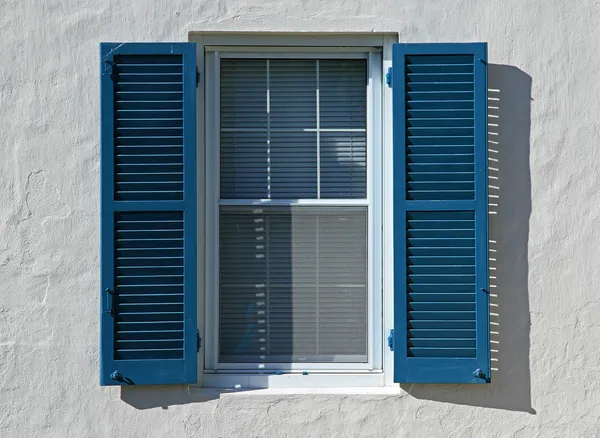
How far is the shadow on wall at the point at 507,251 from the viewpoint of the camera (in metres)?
3.42

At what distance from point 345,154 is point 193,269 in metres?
0.90

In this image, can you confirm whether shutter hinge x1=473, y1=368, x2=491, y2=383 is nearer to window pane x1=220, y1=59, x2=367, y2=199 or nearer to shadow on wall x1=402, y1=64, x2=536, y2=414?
shadow on wall x1=402, y1=64, x2=536, y2=414

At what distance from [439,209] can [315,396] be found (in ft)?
3.33

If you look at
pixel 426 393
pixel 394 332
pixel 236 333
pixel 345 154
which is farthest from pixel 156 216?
pixel 426 393

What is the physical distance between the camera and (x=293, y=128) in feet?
11.7

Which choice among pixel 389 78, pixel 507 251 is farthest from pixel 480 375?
pixel 389 78

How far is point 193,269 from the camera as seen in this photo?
3332 millimetres

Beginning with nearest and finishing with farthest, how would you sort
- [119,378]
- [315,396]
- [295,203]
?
[119,378] < [315,396] < [295,203]

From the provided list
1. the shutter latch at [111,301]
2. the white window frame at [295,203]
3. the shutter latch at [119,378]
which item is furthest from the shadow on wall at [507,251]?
the shutter latch at [111,301]

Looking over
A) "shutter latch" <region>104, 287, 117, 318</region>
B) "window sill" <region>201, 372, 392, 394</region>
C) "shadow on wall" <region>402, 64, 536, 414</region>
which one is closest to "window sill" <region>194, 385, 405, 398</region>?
"window sill" <region>201, 372, 392, 394</region>

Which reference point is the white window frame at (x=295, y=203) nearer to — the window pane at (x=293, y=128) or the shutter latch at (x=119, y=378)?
the window pane at (x=293, y=128)

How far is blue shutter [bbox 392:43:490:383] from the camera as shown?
3.34 metres

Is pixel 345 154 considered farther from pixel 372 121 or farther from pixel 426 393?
pixel 426 393

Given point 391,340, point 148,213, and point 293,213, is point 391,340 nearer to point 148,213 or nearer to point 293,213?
point 293,213
